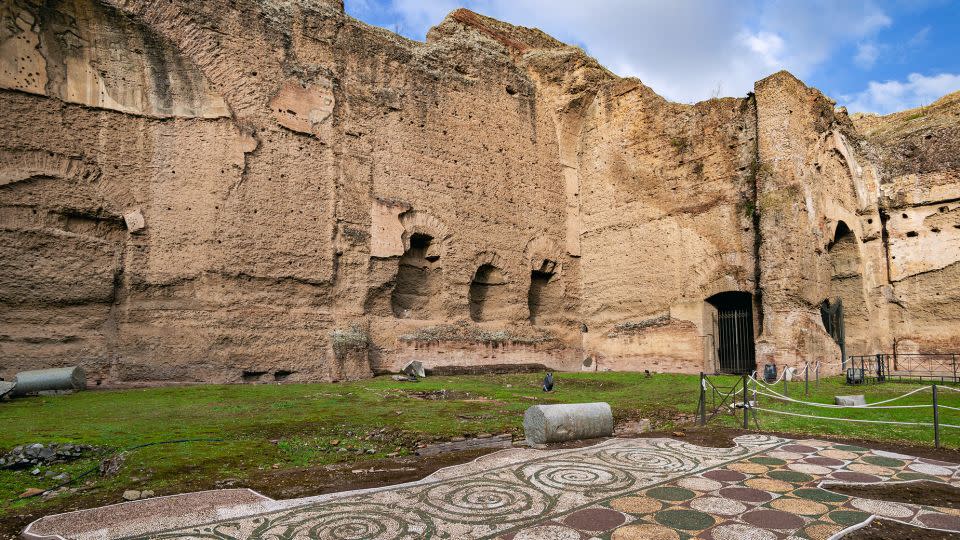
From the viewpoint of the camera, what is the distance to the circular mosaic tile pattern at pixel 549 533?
294 cm

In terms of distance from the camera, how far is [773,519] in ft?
10.5

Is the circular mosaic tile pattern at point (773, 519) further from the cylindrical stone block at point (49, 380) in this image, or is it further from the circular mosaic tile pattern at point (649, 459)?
the cylindrical stone block at point (49, 380)

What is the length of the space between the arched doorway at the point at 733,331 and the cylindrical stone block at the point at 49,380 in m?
12.6

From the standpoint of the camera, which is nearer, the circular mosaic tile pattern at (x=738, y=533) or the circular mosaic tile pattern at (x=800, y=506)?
the circular mosaic tile pattern at (x=738, y=533)

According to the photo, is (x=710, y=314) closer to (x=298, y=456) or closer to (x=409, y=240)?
(x=409, y=240)

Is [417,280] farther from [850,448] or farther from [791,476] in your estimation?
[791,476]

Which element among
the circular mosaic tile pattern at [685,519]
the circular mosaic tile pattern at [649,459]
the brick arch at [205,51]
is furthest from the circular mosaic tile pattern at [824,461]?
the brick arch at [205,51]

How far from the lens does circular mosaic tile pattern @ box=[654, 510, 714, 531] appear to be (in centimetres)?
311

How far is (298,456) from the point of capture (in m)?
5.02

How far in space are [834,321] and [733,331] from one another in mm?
2957

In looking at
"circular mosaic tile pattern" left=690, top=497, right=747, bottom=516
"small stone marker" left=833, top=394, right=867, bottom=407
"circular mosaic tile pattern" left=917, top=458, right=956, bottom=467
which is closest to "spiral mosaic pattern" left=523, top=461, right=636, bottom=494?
"circular mosaic tile pattern" left=690, top=497, right=747, bottom=516

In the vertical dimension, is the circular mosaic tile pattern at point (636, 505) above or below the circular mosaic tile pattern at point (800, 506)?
below

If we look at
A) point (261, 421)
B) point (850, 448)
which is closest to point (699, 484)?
point (850, 448)

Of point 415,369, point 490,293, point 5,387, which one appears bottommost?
point 5,387
